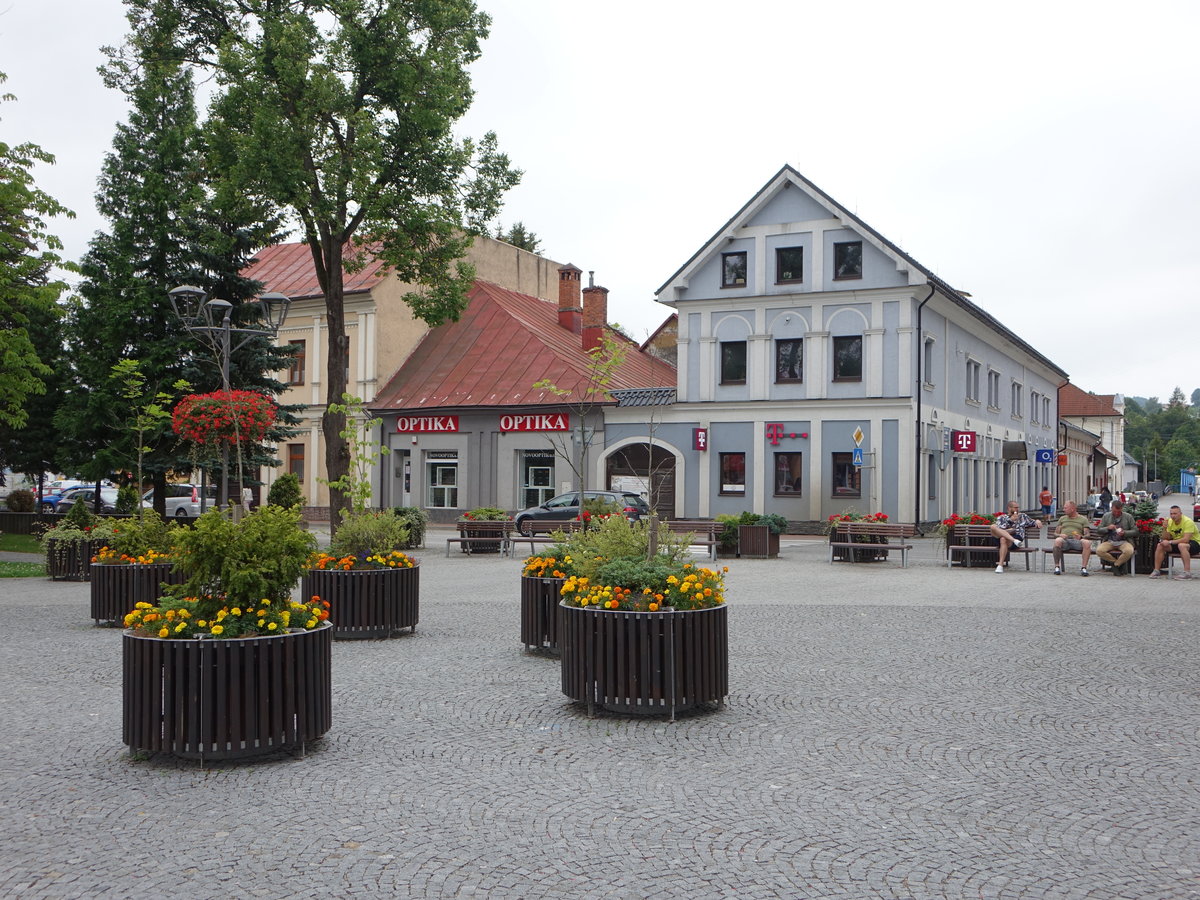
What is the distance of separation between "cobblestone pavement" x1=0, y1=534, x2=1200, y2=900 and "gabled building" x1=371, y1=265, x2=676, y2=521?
27.1 meters

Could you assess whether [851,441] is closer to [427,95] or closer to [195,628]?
[427,95]

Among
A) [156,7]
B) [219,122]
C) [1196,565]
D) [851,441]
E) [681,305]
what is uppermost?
[156,7]

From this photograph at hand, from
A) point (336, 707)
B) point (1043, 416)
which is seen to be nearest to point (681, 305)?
point (1043, 416)

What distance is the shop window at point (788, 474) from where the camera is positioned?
34.7 metres

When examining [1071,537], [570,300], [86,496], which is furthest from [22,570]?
[570,300]

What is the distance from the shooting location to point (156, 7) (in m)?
25.9

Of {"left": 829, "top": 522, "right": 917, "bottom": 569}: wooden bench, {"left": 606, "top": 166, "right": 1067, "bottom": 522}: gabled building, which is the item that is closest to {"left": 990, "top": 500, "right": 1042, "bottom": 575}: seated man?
{"left": 829, "top": 522, "right": 917, "bottom": 569}: wooden bench

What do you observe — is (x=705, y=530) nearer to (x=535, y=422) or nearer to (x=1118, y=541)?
(x=1118, y=541)

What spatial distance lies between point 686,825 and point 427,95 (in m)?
22.9

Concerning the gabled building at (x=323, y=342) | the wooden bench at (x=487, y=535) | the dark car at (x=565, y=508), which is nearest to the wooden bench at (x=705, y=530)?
the wooden bench at (x=487, y=535)

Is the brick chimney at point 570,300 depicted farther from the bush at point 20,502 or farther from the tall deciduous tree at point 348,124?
the bush at point 20,502

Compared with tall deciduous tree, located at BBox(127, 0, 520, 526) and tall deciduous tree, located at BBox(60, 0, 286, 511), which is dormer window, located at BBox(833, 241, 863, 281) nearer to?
tall deciduous tree, located at BBox(127, 0, 520, 526)

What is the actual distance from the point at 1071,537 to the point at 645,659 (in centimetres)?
1575

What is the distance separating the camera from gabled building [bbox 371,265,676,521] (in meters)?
37.6
